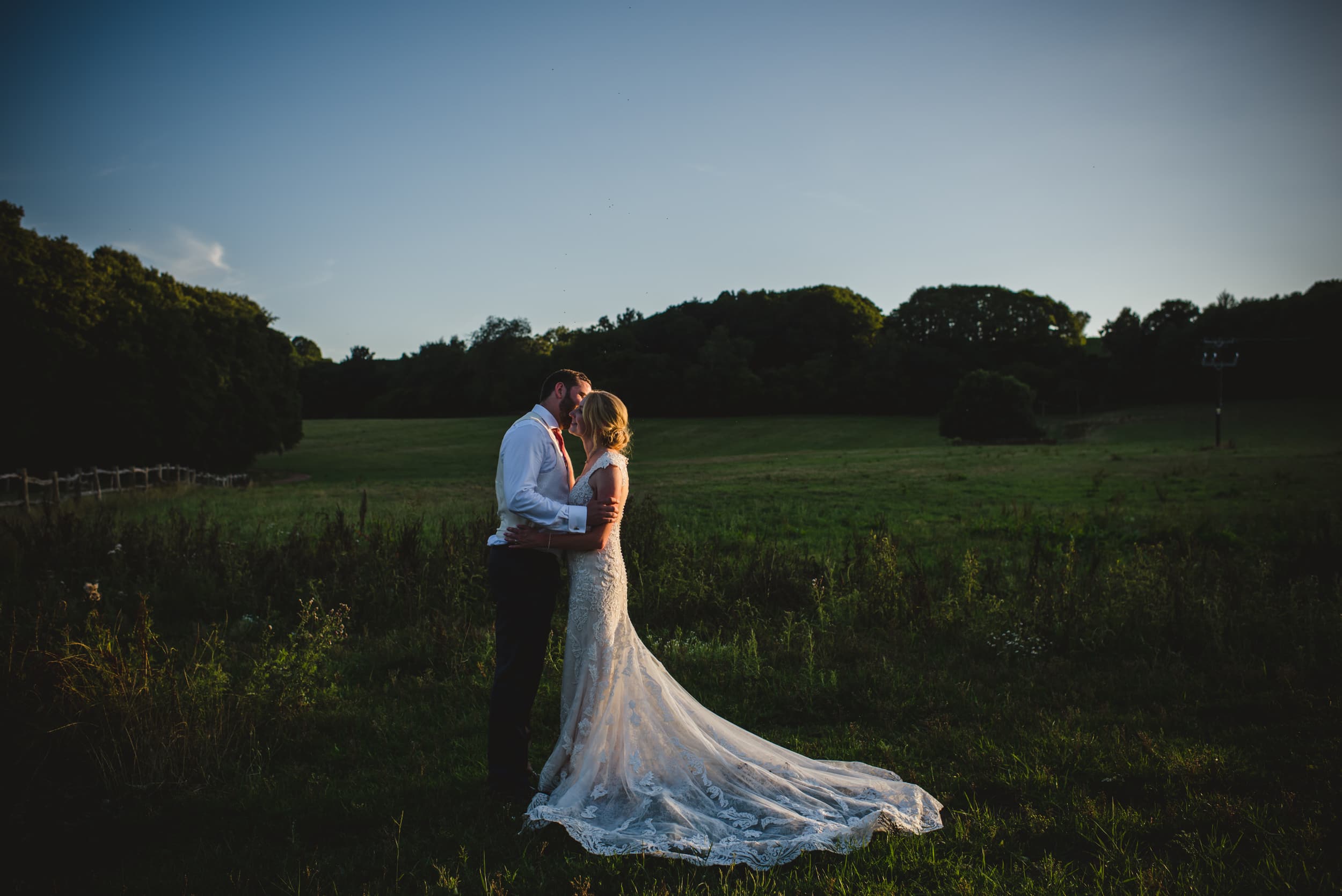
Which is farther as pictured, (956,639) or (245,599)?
(245,599)

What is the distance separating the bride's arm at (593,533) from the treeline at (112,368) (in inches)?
1339

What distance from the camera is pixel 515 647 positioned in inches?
186

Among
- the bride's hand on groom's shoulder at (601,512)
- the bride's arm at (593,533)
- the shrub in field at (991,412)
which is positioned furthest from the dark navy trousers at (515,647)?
the shrub in field at (991,412)

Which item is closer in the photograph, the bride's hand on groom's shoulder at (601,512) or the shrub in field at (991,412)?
the bride's hand on groom's shoulder at (601,512)

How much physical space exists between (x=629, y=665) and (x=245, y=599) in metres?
6.37

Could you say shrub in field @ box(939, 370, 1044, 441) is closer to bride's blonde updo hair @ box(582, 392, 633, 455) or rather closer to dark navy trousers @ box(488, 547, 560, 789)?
bride's blonde updo hair @ box(582, 392, 633, 455)

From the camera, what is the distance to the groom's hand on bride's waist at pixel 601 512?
464 centimetres

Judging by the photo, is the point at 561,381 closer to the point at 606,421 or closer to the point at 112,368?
the point at 606,421

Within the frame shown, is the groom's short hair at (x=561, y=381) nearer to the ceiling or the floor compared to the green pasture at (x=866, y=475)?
nearer to the ceiling

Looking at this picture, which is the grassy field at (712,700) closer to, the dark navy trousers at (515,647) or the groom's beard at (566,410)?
the dark navy trousers at (515,647)

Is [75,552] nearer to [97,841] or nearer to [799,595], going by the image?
[97,841]

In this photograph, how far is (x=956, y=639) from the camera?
765 centimetres

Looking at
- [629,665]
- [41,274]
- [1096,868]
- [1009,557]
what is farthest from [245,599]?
[41,274]

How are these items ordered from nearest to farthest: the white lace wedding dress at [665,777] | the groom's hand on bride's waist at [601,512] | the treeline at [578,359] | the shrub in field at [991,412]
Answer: the white lace wedding dress at [665,777] → the groom's hand on bride's waist at [601,512] → the treeline at [578,359] → the shrub in field at [991,412]
